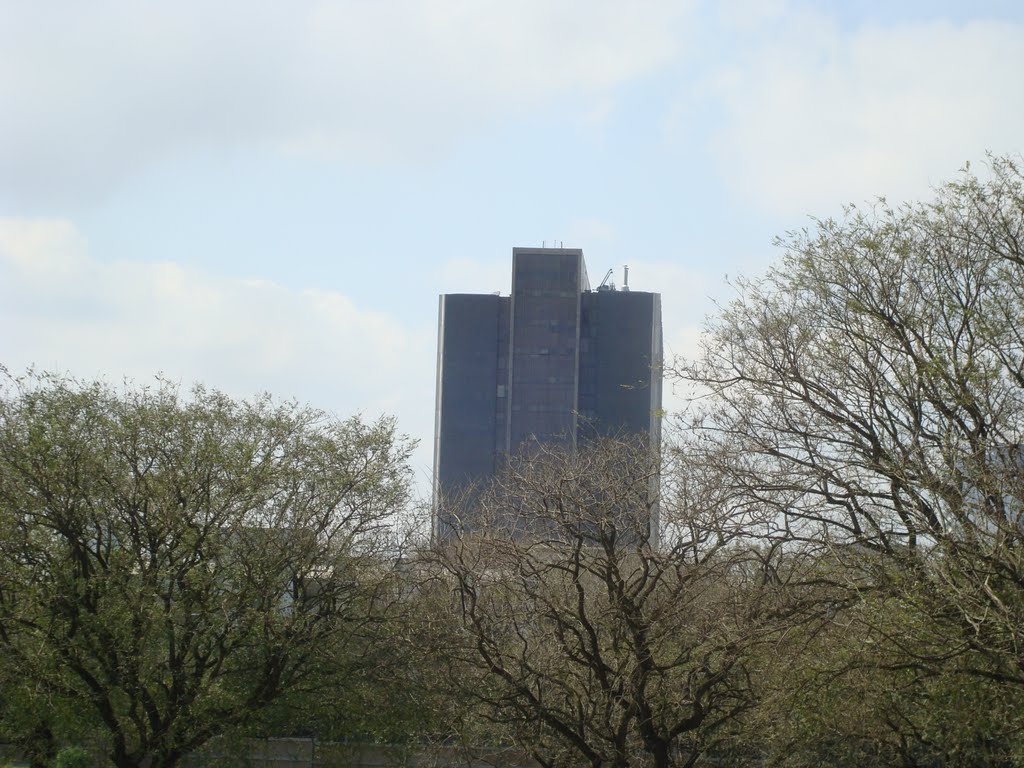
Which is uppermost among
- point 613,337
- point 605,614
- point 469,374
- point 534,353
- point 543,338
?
point 613,337

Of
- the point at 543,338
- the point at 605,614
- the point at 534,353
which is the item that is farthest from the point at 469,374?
the point at 605,614

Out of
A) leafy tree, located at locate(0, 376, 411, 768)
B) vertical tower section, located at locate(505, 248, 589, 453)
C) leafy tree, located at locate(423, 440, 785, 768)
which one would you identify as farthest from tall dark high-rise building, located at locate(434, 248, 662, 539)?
leafy tree, located at locate(423, 440, 785, 768)

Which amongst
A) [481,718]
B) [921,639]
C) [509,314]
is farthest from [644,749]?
[509,314]

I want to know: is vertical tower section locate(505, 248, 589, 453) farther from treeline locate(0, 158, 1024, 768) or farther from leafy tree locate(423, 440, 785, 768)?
leafy tree locate(423, 440, 785, 768)

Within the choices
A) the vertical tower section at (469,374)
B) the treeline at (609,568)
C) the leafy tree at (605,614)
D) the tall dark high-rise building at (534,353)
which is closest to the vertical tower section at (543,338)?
the tall dark high-rise building at (534,353)

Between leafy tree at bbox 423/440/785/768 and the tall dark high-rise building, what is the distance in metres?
81.4

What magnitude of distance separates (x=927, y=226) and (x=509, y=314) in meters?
88.5

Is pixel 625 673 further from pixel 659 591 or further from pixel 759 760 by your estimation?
pixel 759 760

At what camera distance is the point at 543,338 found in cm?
10350

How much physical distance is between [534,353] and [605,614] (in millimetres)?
85515

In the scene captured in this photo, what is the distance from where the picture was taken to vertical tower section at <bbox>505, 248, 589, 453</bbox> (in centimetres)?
10250

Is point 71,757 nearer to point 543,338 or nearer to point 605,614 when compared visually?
point 605,614

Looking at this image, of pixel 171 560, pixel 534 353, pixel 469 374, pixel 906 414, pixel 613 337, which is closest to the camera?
pixel 906 414

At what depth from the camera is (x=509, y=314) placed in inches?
4104
